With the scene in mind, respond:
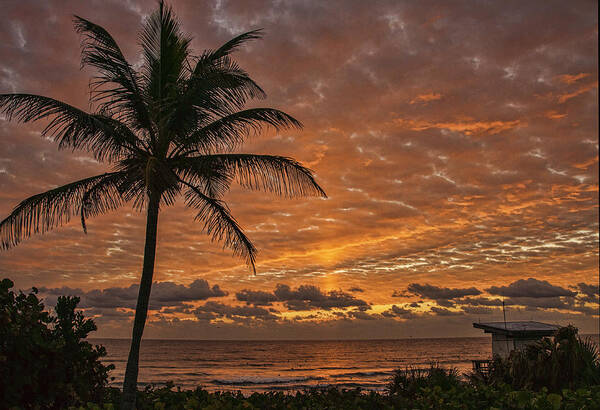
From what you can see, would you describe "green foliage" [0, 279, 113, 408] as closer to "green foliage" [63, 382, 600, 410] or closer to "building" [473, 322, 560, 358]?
"green foliage" [63, 382, 600, 410]

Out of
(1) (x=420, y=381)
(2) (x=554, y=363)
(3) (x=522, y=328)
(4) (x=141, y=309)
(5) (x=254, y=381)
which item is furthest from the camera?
(5) (x=254, y=381)

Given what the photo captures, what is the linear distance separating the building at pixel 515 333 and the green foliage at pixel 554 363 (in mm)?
5813

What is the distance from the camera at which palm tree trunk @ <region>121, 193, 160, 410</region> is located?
9359 millimetres

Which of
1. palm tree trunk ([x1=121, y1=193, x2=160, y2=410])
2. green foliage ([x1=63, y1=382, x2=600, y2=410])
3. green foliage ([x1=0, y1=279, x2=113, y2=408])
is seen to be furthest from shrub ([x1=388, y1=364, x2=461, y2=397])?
green foliage ([x1=0, y1=279, x2=113, y2=408])

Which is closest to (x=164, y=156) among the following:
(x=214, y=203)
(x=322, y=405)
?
(x=214, y=203)

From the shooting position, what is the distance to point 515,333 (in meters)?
17.9

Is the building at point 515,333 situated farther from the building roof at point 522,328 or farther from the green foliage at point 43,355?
the green foliage at point 43,355

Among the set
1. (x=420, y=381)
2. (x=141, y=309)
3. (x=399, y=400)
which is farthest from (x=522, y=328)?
(x=141, y=309)

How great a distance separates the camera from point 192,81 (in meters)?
11.5

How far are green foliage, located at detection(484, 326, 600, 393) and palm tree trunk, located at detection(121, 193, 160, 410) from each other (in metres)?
7.56

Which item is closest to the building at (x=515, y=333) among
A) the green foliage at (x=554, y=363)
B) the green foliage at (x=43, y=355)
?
the green foliage at (x=554, y=363)

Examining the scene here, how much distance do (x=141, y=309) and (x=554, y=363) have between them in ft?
30.5

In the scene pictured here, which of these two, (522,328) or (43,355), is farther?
(522,328)

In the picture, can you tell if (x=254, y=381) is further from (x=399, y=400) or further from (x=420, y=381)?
(x=399, y=400)
